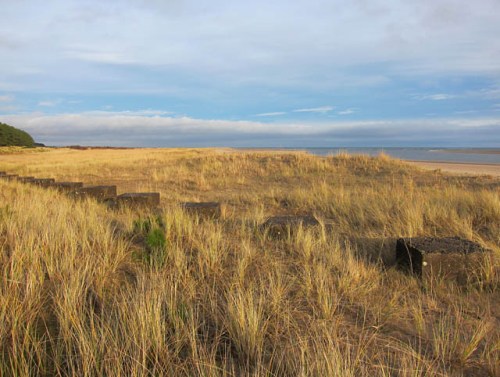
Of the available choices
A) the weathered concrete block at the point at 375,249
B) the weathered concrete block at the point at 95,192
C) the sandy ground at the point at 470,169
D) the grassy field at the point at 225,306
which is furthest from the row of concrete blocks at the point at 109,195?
the sandy ground at the point at 470,169

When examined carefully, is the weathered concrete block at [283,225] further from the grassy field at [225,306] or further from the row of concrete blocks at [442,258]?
the row of concrete blocks at [442,258]

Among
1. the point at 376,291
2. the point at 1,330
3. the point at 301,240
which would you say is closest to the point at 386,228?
the point at 301,240

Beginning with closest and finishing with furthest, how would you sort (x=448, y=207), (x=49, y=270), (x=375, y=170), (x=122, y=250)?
(x=49, y=270) < (x=122, y=250) < (x=448, y=207) < (x=375, y=170)

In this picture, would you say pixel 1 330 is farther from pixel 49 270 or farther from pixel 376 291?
pixel 376 291

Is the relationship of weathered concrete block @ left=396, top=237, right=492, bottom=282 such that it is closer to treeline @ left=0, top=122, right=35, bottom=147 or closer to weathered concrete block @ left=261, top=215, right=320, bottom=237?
weathered concrete block @ left=261, top=215, right=320, bottom=237

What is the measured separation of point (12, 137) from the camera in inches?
2023

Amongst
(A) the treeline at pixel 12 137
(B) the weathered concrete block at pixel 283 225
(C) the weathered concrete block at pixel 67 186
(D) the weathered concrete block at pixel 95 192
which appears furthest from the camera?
(A) the treeline at pixel 12 137

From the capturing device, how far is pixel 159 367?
2029 mm

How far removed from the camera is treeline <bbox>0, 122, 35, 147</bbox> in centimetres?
4972

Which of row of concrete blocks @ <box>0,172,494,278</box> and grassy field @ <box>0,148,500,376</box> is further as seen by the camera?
row of concrete blocks @ <box>0,172,494,278</box>

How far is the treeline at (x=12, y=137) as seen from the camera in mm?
49719

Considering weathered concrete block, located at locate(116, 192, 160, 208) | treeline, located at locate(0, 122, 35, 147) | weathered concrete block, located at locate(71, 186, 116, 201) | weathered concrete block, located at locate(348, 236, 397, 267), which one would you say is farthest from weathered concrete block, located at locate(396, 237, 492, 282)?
treeline, located at locate(0, 122, 35, 147)

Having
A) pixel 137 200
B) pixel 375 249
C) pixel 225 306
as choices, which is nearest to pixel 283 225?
pixel 375 249

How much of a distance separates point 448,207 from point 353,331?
5.42 metres
